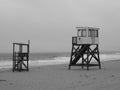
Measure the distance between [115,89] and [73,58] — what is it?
814 inches

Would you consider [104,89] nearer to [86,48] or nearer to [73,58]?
[86,48]

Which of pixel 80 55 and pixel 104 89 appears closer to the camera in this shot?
pixel 104 89

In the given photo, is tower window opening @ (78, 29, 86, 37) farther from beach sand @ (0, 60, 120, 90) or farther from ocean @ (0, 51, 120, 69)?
ocean @ (0, 51, 120, 69)

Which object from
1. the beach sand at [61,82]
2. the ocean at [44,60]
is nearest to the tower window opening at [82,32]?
the beach sand at [61,82]

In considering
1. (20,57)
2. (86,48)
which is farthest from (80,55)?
(20,57)

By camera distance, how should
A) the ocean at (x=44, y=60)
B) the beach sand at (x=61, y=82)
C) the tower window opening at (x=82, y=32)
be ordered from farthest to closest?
the ocean at (x=44, y=60) < the tower window opening at (x=82, y=32) < the beach sand at (x=61, y=82)

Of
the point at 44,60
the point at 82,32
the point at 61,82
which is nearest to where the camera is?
the point at 61,82

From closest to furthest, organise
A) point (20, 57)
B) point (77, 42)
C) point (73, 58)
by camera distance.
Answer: point (20, 57)
point (77, 42)
point (73, 58)

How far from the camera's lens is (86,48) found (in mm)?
32062

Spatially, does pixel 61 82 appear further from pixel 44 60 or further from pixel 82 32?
pixel 44 60

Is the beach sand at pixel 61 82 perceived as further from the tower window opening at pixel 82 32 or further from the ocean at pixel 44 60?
the ocean at pixel 44 60

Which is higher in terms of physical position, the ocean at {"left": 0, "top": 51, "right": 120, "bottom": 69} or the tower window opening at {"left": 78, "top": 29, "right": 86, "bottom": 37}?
the tower window opening at {"left": 78, "top": 29, "right": 86, "bottom": 37}

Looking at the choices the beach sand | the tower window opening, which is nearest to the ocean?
the tower window opening

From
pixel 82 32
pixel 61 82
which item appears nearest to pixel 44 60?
pixel 82 32
